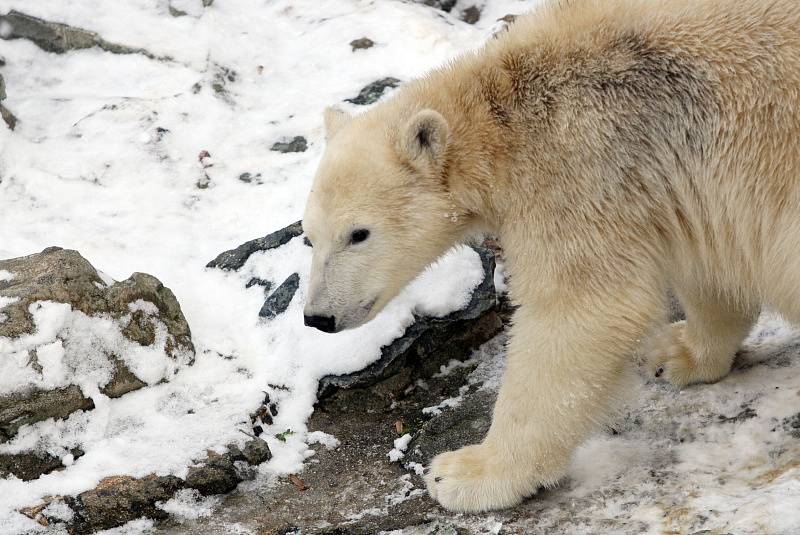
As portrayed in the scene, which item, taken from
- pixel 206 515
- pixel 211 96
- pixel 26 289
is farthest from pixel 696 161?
pixel 211 96

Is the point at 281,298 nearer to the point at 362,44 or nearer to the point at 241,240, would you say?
the point at 241,240

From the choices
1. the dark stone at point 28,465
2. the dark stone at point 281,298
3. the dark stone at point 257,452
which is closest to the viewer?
the dark stone at point 28,465

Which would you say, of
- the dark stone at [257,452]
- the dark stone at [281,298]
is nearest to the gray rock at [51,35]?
the dark stone at [281,298]

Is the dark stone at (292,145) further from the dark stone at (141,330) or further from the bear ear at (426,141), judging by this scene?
the bear ear at (426,141)

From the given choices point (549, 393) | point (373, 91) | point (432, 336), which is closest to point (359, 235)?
point (549, 393)

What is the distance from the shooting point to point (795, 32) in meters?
3.64

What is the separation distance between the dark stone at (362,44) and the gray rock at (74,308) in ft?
13.0

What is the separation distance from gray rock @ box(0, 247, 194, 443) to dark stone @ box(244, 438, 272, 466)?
31.5 inches

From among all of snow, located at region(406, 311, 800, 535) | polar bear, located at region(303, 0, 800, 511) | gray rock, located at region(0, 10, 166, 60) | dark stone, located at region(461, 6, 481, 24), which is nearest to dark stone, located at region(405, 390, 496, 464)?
snow, located at region(406, 311, 800, 535)

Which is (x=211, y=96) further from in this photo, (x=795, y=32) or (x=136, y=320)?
(x=795, y=32)

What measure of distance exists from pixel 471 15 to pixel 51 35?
14.4 feet

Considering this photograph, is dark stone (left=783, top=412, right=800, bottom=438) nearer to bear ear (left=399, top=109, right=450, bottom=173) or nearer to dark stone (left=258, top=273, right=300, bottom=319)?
bear ear (left=399, top=109, right=450, bottom=173)

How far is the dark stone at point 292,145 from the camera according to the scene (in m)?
7.29

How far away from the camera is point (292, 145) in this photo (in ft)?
24.1
